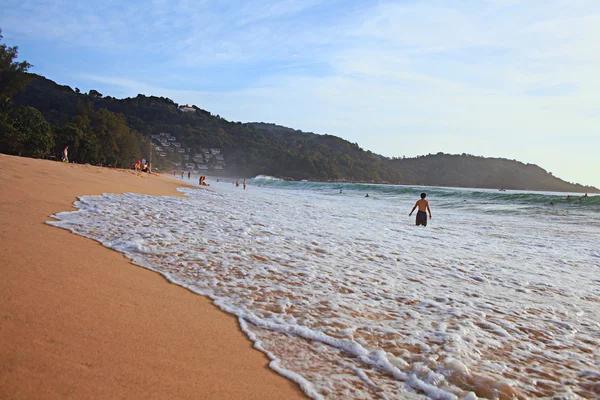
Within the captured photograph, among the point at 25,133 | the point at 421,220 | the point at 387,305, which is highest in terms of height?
the point at 25,133

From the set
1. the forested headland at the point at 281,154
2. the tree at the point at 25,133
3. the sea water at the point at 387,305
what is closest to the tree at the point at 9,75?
the tree at the point at 25,133

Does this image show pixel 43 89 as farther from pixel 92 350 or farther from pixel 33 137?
pixel 92 350

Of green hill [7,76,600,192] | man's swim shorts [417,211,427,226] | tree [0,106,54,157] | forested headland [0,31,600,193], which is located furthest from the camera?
green hill [7,76,600,192]

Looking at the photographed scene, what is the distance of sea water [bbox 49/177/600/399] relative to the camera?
242 cm

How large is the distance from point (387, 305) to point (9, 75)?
45.0m

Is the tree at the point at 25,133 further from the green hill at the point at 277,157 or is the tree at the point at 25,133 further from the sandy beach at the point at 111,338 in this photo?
the green hill at the point at 277,157

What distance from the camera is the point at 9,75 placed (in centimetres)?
3541

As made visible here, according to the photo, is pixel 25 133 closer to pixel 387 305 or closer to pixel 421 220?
pixel 421 220

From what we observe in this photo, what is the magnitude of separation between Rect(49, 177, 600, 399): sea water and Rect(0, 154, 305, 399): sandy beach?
0.74 ft

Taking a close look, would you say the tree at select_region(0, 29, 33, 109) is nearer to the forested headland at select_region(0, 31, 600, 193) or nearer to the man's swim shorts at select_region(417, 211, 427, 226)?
the forested headland at select_region(0, 31, 600, 193)

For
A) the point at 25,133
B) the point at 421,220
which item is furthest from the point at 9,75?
the point at 421,220

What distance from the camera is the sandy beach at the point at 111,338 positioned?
75.2 inches

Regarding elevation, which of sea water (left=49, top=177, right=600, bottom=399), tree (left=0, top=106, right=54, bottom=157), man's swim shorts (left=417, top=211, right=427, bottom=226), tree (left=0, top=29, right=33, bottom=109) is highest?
tree (left=0, top=29, right=33, bottom=109)

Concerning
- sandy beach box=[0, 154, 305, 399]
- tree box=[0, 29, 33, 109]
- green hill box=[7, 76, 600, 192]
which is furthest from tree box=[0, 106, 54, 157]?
green hill box=[7, 76, 600, 192]
